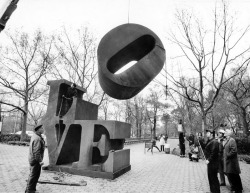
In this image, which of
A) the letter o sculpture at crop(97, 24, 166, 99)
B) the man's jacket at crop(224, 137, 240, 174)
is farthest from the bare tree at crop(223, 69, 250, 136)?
the letter o sculpture at crop(97, 24, 166, 99)

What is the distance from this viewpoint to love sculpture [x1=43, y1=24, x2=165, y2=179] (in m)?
4.37

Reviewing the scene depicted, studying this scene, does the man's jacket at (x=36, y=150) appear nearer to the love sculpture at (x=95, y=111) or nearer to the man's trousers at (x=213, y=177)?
the love sculpture at (x=95, y=111)

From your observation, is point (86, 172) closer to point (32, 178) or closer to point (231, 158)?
point (32, 178)

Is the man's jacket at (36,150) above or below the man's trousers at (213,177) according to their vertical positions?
above

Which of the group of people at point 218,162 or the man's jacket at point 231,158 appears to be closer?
the group of people at point 218,162

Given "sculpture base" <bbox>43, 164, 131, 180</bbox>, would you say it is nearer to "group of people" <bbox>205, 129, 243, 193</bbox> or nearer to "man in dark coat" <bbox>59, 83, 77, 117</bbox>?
"man in dark coat" <bbox>59, 83, 77, 117</bbox>

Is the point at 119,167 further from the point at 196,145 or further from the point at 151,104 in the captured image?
the point at 151,104

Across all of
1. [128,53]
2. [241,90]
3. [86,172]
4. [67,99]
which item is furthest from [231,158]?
[241,90]

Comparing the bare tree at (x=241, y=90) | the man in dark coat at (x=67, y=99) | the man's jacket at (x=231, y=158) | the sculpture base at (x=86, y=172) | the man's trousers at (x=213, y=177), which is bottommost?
the sculpture base at (x=86, y=172)

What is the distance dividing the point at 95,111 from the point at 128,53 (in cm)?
545

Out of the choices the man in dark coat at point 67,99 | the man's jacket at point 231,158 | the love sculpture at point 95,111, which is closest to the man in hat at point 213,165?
the man's jacket at point 231,158

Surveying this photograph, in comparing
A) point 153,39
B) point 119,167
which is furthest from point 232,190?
point 153,39

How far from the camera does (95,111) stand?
31.7ft

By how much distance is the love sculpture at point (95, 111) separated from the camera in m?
4.37
